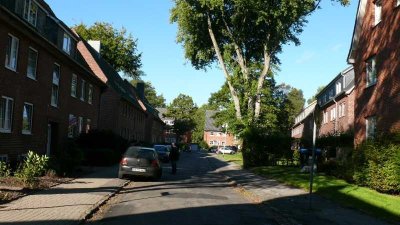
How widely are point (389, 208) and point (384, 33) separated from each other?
11.5 meters

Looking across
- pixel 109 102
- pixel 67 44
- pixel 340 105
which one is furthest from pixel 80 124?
pixel 340 105

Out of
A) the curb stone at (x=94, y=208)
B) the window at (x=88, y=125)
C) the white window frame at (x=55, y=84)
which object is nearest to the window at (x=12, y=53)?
the white window frame at (x=55, y=84)

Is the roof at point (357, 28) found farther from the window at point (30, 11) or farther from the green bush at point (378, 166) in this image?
the window at point (30, 11)

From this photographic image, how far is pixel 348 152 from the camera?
23891 millimetres

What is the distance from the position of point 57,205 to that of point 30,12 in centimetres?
1262

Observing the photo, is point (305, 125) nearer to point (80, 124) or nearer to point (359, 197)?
point (80, 124)

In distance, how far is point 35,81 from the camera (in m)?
22.6

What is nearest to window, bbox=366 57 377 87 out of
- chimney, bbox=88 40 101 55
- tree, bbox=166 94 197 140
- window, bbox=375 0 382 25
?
window, bbox=375 0 382 25

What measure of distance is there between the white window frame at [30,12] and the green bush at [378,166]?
47.1ft

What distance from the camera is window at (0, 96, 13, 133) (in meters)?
19.3

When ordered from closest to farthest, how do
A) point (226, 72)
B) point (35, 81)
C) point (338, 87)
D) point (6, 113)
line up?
point (6, 113) → point (35, 81) → point (226, 72) → point (338, 87)

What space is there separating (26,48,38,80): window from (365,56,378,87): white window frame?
598 inches

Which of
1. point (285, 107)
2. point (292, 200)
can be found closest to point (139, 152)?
point (292, 200)

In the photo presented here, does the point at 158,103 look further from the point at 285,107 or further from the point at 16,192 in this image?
the point at 16,192
